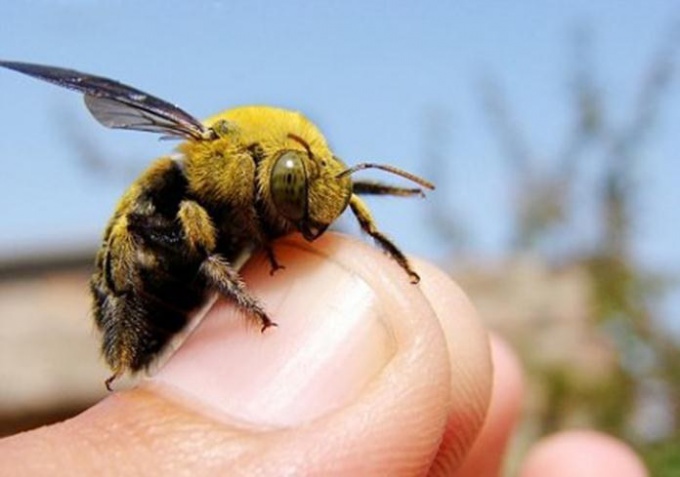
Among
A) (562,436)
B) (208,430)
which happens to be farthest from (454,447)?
(562,436)

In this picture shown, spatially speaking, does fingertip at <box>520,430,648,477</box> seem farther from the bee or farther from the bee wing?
the bee wing

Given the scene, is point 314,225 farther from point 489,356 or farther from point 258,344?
point 489,356

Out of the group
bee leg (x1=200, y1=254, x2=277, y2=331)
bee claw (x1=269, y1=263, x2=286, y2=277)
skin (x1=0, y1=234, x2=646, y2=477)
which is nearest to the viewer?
skin (x1=0, y1=234, x2=646, y2=477)

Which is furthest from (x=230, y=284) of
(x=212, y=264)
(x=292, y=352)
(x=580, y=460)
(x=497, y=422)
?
(x=580, y=460)

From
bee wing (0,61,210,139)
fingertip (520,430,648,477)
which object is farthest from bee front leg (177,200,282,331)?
fingertip (520,430,648,477)

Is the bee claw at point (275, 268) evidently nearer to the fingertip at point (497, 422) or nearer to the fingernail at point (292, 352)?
the fingernail at point (292, 352)

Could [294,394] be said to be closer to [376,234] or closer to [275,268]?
[275,268]
